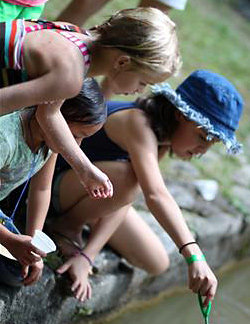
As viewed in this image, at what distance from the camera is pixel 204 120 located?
2619 mm

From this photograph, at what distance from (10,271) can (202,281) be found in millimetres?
636

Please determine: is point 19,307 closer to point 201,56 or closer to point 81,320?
point 81,320

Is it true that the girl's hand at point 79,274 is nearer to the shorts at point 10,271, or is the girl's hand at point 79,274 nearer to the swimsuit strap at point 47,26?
the shorts at point 10,271

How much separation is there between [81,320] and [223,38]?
18.5 ft

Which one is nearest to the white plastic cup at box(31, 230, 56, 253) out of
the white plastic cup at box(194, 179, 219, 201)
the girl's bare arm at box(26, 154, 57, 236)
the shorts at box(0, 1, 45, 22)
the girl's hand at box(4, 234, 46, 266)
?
the girl's hand at box(4, 234, 46, 266)

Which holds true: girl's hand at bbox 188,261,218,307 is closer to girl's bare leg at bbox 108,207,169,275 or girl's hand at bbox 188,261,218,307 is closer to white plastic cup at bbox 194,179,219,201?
girl's bare leg at bbox 108,207,169,275

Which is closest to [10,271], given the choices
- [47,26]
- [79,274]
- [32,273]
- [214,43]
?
[32,273]

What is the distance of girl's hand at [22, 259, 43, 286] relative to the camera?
7.04ft

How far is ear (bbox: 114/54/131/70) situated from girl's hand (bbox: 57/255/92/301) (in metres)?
0.87

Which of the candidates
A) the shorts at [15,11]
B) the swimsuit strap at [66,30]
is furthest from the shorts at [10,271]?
the shorts at [15,11]

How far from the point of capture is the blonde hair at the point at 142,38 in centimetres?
198

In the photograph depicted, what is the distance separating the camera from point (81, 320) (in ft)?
8.64

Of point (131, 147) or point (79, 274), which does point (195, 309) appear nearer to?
point (79, 274)

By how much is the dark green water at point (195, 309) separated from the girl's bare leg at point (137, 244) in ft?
0.74
